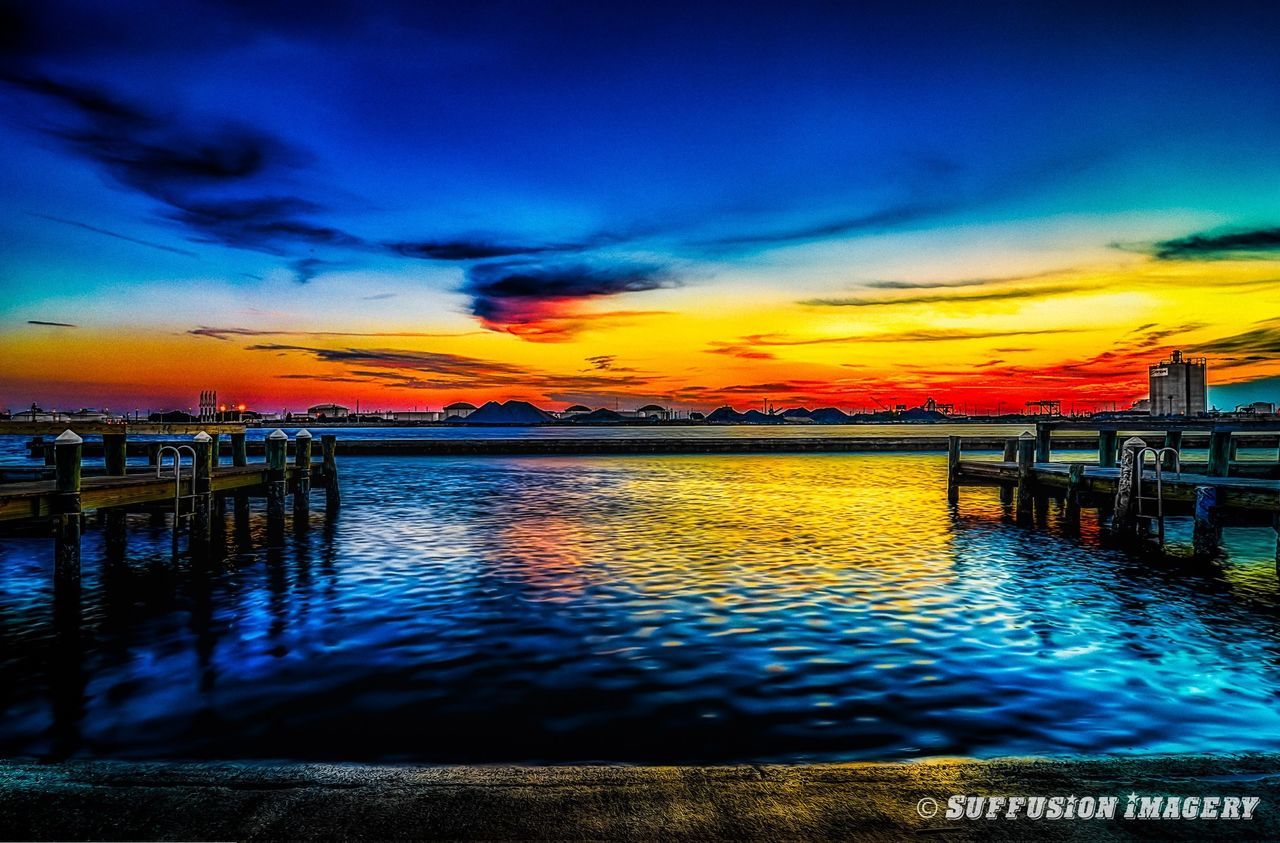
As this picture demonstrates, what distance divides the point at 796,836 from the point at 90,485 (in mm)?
16482

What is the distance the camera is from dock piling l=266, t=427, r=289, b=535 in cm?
2150

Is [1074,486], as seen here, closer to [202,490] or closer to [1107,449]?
[1107,449]

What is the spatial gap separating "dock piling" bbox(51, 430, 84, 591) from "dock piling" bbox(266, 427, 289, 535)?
25.9 ft

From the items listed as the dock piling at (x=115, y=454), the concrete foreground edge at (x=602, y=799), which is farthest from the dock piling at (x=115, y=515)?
the concrete foreground edge at (x=602, y=799)

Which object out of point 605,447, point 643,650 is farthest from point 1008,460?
point 605,447

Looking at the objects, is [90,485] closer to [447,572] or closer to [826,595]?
[447,572]

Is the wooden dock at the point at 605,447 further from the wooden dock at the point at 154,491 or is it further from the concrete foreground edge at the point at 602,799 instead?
the concrete foreground edge at the point at 602,799

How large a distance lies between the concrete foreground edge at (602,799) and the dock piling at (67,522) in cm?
1073

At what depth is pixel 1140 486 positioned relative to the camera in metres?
17.7

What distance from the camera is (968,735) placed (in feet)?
22.5

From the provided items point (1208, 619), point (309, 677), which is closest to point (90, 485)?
point (309, 677)

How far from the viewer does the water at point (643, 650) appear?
6.99 meters

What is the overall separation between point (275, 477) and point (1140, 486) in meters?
23.0

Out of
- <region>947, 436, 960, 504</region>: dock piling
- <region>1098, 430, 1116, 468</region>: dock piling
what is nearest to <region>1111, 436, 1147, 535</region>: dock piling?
<region>1098, 430, 1116, 468</region>: dock piling
